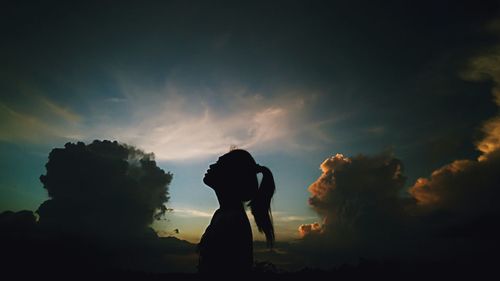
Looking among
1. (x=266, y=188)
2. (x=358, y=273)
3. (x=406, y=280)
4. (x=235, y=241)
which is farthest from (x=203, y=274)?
(x=358, y=273)

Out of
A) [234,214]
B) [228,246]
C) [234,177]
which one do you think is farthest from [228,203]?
[228,246]

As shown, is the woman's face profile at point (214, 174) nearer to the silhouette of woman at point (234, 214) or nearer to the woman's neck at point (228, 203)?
the silhouette of woman at point (234, 214)

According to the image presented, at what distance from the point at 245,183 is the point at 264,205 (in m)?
0.61

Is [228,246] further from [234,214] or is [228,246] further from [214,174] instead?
[214,174]

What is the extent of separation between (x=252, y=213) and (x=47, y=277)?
225 metres

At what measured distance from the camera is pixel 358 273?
70.6 m

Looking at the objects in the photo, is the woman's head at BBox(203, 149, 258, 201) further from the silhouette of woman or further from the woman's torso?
the woman's torso

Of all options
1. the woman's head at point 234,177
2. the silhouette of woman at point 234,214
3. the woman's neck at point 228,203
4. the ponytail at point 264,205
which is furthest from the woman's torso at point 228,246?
the ponytail at point 264,205

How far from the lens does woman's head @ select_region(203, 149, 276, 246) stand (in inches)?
194

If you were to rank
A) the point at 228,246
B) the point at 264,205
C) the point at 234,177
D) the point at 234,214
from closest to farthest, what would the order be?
the point at 228,246 < the point at 234,214 < the point at 234,177 < the point at 264,205

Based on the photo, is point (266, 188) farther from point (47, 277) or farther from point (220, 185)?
point (47, 277)

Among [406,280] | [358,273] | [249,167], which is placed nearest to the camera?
[249,167]

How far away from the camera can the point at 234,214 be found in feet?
13.8

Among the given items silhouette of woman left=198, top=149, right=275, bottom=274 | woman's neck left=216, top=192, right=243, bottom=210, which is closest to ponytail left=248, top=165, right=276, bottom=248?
silhouette of woman left=198, top=149, right=275, bottom=274
